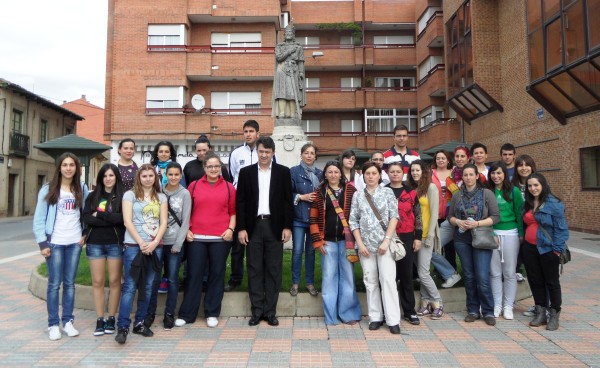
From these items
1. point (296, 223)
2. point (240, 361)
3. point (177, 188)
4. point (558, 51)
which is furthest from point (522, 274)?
point (558, 51)

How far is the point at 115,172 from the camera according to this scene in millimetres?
4785

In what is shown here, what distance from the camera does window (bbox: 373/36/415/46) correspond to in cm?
2905

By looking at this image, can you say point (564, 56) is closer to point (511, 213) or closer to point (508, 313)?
point (511, 213)

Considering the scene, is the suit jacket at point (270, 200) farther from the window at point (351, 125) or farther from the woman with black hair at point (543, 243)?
the window at point (351, 125)

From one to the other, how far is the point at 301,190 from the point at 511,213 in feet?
8.99

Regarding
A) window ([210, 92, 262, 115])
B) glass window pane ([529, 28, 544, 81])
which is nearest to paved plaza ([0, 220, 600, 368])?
glass window pane ([529, 28, 544, 81])

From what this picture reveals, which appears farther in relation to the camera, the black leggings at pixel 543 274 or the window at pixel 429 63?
the window at pixel 429 63

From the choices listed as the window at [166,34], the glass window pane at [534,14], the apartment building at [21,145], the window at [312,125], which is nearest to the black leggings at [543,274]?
the glass window pane at [534,14]

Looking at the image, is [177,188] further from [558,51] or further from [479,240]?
[558,51]

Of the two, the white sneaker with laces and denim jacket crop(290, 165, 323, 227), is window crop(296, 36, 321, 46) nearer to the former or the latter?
denim jacket crop(290, 165, 323, 227)

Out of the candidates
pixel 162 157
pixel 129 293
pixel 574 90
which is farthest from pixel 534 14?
pixel 129 293

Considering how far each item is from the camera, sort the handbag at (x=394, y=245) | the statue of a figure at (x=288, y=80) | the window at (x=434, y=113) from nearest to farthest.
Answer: the handbag at (x=394, y=245)
the statue of a figure at (x=288, y=80)
the window at (x=434, y=113)

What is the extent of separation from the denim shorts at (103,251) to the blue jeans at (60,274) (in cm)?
19

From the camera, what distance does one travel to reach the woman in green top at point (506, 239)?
17.0ft
